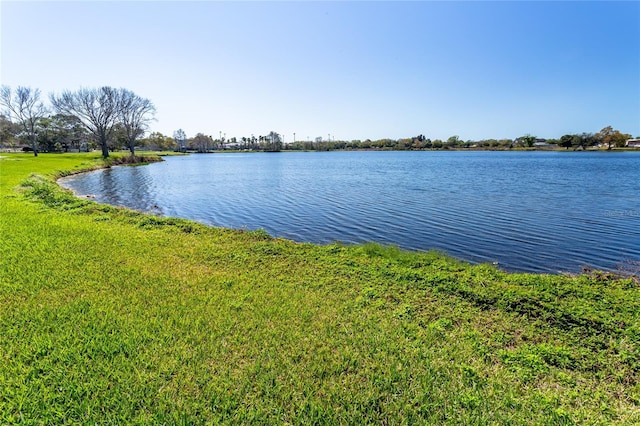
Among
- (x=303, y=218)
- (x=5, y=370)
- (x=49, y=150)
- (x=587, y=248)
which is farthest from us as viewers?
(x=49, y=150)

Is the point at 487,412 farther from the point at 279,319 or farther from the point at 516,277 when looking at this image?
the point at 516,277

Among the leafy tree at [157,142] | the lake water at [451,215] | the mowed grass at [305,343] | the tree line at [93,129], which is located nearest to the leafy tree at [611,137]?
the tree line at [93,129]

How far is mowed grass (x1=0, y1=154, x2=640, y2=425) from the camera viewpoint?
3.40 meters

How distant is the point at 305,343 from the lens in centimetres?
450

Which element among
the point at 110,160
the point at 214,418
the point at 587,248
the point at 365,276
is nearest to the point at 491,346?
the point at 365,276

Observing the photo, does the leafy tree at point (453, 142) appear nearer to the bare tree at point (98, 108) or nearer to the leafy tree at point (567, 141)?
the leafy tree at point (567, 141)

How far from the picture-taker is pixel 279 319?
512 centimetres

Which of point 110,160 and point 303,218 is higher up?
point 110,160

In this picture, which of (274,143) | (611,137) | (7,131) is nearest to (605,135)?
(611,137)

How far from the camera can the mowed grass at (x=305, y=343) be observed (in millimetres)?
3404

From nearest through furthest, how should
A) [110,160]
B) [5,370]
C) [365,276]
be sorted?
[5,370] → [365,276] → [110,160]

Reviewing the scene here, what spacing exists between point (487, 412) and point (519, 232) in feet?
37.0

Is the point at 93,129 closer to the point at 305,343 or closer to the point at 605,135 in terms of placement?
the point at 305,343

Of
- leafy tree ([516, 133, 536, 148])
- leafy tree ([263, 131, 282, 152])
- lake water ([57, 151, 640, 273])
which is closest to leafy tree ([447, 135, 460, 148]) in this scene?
leafy tree ([516, 133, 536, 148])
